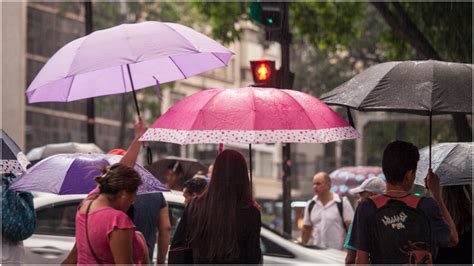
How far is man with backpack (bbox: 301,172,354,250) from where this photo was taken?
12.6 metres

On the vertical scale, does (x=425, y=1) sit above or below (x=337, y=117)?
above

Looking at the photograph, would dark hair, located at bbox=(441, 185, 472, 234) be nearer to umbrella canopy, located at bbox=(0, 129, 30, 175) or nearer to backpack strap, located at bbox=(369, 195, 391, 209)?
backpack strap, located at bbox=(369, 195, 391, 209)

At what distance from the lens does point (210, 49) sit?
277 inches

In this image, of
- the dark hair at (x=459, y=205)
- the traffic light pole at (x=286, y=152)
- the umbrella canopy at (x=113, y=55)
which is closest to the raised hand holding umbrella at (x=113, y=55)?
the umbrella canopy at (x=113, y=55)

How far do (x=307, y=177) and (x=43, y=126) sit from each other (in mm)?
17172

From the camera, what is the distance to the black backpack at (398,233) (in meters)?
5.91

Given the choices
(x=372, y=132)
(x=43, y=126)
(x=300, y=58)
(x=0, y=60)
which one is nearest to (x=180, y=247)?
(x=0, y=60)

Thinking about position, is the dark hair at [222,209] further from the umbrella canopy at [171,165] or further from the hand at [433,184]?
Result: the umbrella canopy at [171,165]

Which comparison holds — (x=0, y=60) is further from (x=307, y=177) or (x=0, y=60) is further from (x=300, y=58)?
(x=307, y=177)

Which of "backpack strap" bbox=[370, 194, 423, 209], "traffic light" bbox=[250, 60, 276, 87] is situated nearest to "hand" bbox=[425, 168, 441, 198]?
"backpack strap" bbox=[370, 194, 423, 209]

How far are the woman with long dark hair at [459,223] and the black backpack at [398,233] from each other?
108 cm

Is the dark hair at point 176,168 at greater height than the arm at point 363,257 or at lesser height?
greater

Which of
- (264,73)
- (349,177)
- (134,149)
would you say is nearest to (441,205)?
(134,149)

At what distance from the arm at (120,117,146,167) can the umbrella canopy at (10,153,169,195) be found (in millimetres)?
361
